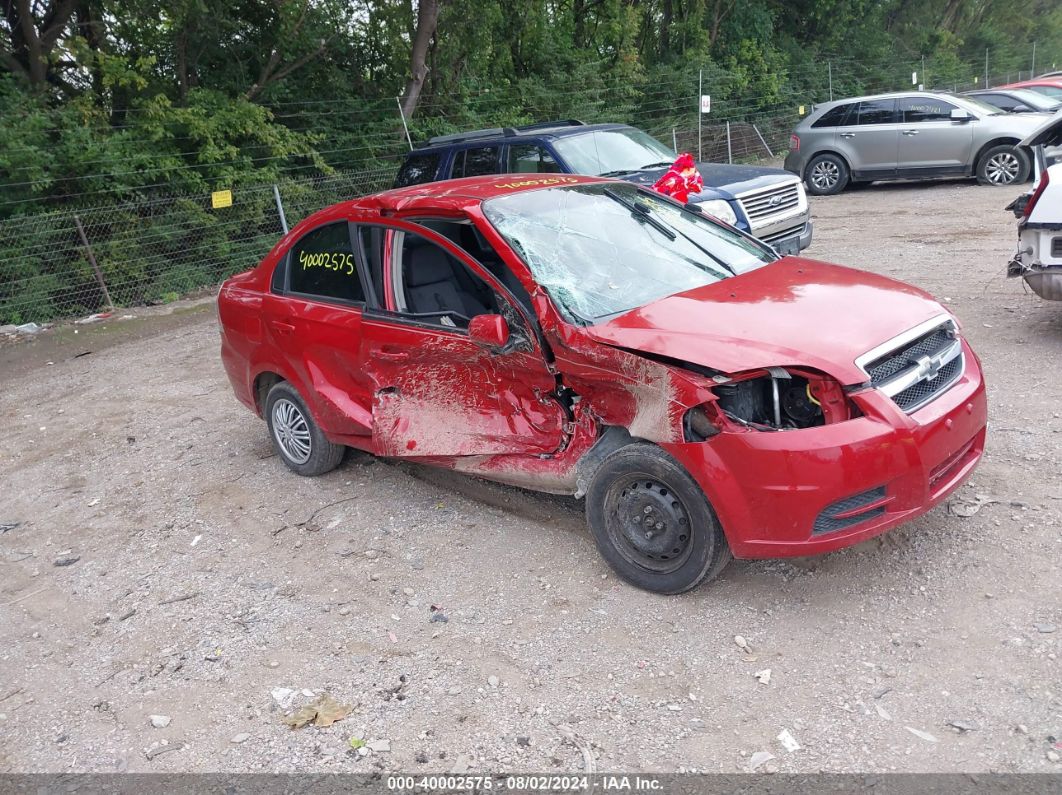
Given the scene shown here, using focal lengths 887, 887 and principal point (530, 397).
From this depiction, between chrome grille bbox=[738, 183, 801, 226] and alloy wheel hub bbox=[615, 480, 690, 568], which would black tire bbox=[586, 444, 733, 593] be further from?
chrome grille bbox=[738, 183, 801, 226]

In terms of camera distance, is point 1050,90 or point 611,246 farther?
point 1050,90

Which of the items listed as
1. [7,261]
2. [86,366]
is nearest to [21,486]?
[86,366]

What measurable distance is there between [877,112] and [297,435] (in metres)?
13.2

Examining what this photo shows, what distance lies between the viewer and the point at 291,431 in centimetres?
563

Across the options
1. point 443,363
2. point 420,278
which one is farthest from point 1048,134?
point 443,363

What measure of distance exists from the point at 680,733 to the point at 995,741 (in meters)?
1.02

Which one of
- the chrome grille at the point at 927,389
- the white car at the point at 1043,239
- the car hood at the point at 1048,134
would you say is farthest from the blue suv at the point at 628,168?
the chrome grille at the point at 927,389

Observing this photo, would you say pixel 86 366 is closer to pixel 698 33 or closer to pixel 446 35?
pixel 446 35

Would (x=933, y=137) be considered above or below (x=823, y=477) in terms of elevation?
above

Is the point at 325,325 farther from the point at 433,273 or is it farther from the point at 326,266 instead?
the point at 433,273

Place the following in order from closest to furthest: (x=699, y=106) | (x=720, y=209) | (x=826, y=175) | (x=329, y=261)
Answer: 1. (x=329, y=261)
2. (x=720, y=209)
3. (x=826, y=175)
4. (x=699, y=106)

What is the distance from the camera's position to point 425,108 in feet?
53.3

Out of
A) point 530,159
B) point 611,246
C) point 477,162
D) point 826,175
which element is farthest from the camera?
point 826,175

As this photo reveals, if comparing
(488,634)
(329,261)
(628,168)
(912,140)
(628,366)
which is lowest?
(488,634)
